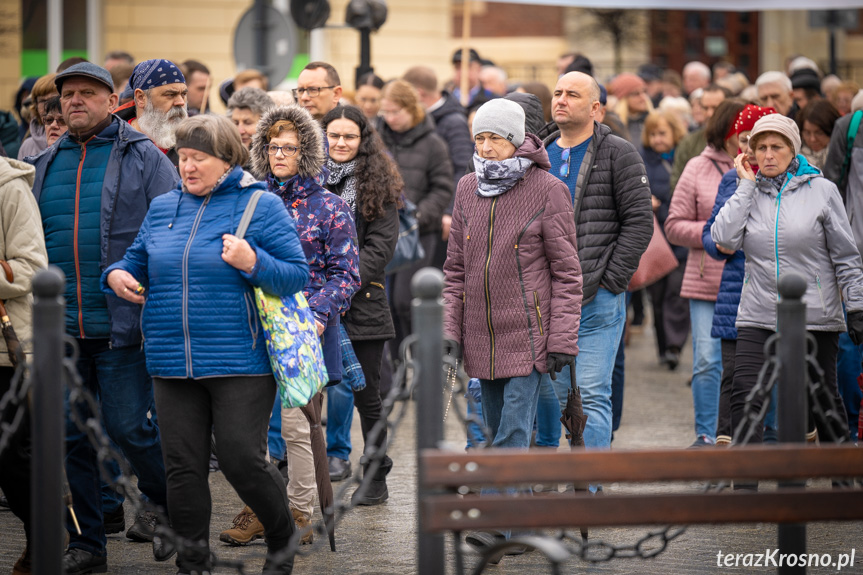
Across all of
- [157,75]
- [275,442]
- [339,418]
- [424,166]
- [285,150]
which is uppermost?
[157,75]

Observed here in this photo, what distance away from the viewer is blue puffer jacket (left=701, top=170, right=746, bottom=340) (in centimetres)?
729

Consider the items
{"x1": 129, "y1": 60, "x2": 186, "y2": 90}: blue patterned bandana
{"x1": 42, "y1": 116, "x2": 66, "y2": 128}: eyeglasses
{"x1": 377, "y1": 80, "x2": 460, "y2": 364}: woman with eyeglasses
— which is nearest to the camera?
{"x1": 129, "y1": 60, "x2": 186, "y2": 90}: blue patterned bandana

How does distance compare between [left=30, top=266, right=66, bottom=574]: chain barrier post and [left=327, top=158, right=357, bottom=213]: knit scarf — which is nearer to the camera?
[left=30, top=266, right=66, bottom=574]: chain barrier post

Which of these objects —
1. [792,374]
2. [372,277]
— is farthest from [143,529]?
[792,374]

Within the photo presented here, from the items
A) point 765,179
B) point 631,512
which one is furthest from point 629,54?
point 631,512

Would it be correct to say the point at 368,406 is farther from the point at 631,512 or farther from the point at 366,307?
the point at 631,512

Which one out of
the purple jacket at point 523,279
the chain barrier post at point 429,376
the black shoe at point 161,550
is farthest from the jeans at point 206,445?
the purple jacket at point 523,279

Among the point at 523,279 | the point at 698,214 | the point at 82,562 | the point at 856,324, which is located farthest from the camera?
the point at 698,214

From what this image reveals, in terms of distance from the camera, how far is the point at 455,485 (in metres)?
4.21

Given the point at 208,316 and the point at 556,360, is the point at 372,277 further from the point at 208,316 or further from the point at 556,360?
the point at 208,316

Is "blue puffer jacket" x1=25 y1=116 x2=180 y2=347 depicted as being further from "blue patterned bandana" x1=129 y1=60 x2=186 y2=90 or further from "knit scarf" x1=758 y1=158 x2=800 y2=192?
"knit scarf" x1=758 y1=158 x2=800 y2=192

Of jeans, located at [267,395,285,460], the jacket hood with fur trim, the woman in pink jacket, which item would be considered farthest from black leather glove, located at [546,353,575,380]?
the woman in pink jacket

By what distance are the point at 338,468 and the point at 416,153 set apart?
293 cm

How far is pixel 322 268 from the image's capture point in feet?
20.6
